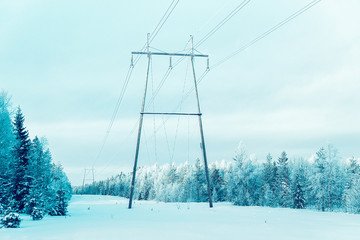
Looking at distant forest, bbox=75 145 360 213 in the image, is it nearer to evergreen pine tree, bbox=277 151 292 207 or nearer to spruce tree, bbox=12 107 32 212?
evergreen pine tree, bbox=277 151 292 207

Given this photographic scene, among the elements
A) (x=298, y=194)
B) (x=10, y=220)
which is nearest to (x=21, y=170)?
(x=10, y=220)

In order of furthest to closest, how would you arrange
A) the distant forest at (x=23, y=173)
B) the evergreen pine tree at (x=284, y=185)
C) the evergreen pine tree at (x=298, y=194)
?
the evergreen pine tree at (x=284, y=185)
the evergreen pine tree at (x=298, y=194)
the distant forest at (x=23, y=173)

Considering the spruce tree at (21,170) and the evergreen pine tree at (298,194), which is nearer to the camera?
the spruce tree at (21,170)

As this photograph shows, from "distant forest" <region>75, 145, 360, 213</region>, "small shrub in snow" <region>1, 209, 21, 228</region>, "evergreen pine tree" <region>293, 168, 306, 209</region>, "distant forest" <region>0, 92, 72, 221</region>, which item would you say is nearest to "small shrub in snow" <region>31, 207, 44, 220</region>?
"distant forest" <region>0, 92, 72, 221</region>

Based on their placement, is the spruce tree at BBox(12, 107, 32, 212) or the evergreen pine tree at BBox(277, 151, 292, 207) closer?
the spruce tree at BBox(12, 107, 32, 212)

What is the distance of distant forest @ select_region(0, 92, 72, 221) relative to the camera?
1204 inches

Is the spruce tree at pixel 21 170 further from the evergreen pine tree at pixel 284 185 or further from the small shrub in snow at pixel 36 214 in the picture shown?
the evergreen pine tree at pixel 284 185

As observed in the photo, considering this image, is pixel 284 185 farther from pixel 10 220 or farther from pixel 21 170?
pixel 10 220

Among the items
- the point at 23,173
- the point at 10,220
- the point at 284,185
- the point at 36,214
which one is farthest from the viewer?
the point at 284,185

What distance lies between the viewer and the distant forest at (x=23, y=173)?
30.6 m

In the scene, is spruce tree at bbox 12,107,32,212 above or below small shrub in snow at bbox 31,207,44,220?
above

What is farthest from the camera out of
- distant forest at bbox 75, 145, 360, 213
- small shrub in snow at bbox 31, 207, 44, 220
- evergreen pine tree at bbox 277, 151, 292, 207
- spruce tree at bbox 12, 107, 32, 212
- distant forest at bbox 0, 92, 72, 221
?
evergreen pine tree at bbox 277, 151, 292, 207

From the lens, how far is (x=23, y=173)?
127 feet

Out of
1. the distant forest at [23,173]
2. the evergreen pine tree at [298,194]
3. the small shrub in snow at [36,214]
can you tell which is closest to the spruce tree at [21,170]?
the distant forest at [23,173]
